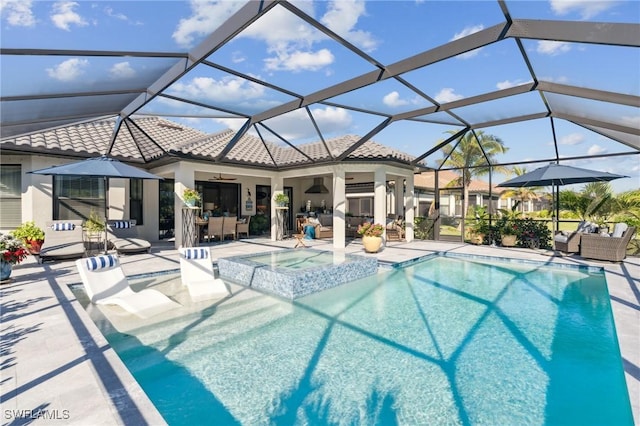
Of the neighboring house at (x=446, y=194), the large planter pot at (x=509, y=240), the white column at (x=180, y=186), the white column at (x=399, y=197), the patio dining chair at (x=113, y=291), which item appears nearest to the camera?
the patio dining chair at (x=113, y=291)

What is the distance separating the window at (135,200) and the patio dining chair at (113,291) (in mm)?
7649

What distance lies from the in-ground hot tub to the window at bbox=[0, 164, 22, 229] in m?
7.58

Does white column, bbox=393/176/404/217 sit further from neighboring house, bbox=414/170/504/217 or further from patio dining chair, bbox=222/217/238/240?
patio dining chair, bbox=222/217/238/240

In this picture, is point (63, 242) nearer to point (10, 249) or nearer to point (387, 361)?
point (10, 249)

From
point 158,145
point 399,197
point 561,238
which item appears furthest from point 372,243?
point 158,145

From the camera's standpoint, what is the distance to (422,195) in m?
25.2

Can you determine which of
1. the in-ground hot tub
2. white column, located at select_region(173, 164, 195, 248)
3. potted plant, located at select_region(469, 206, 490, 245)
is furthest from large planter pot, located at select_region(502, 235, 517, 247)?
white column, located at select_region(173, 164, 195, 248)

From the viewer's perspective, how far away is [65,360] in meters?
3.57

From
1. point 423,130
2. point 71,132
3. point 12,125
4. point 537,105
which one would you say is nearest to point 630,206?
point 537,105

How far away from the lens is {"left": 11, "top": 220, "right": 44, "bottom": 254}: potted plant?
980cm

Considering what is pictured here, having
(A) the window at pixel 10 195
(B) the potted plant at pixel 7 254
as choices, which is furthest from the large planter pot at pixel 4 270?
(A) the window at pixel 10 195

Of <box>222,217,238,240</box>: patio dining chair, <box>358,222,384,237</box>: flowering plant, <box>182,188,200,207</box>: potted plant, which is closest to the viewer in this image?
<box>182,188,200,207</box>: potted plant

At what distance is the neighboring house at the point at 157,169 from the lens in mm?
10727

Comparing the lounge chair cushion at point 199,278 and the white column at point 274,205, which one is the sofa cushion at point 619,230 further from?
the white column at point 274,205
